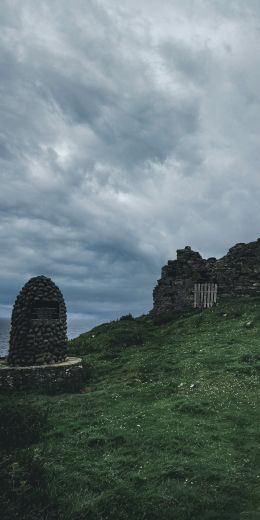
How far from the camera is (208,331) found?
1053 inches

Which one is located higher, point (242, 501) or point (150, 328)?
point (150, 328)

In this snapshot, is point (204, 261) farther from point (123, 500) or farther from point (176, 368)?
point (123, 500)

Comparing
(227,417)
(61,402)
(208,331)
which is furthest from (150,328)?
(227,417)

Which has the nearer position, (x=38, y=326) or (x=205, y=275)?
(x=38, y=326)

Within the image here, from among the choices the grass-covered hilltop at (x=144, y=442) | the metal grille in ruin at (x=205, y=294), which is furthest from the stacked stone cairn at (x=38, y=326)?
the metal grille in ruin at (x=205, y=294)

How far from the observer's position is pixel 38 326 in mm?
22844

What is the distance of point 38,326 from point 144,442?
11.9 meters

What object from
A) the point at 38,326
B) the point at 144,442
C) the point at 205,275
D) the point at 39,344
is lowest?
the point at 144,442

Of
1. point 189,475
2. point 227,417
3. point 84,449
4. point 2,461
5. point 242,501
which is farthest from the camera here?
point 227,417

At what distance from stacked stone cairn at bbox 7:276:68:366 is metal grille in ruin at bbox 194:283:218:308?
53.6 ft

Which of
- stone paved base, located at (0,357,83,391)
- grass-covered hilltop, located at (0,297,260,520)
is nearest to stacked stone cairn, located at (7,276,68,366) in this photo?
stone paved base, located at (0,357,83,391)

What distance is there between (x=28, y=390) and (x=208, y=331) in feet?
39.3

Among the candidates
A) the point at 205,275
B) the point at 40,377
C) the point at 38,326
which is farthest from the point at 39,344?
the point at 205,275

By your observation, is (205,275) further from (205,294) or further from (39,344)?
(39,344)
